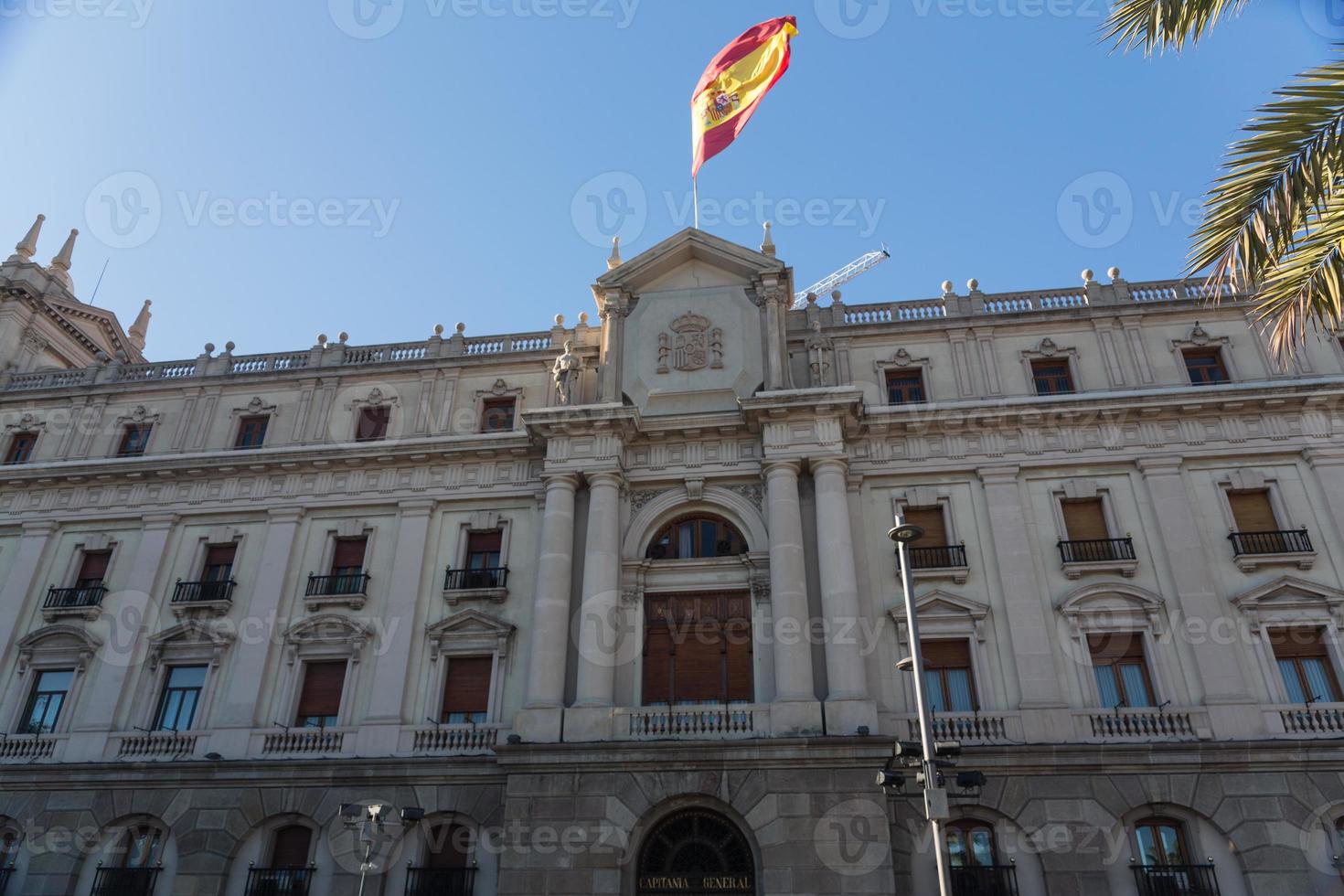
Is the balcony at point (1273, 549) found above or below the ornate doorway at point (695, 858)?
above

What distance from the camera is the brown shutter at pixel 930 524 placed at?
27.1 metres

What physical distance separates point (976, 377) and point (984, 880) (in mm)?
14701

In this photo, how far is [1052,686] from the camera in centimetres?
2403

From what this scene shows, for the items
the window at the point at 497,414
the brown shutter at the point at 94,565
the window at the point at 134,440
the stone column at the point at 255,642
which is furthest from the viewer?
the window at the point at 134,440

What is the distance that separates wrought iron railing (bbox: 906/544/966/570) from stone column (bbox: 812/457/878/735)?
2.03 meters

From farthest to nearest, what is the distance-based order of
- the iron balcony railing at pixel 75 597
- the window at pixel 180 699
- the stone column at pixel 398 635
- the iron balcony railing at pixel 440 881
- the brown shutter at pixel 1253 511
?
1. the iron balcony railing at pixel 75 597
2. the window at pixel 180 699
3. the stone column at pixel 398 635
4. the brown shutter at pixel 1253 511
5. the iron balcony railing at pixel 440 881

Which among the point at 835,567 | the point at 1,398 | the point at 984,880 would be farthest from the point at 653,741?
the point at 1,398

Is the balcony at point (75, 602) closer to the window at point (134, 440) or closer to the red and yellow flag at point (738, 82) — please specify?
the window at point (134, 440)

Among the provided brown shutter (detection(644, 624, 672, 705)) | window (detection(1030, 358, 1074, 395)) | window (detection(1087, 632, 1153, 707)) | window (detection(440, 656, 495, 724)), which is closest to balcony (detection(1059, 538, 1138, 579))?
window (detection(1087, 632, 1153, 707))

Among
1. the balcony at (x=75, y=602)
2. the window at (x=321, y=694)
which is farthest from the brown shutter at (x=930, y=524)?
the balcony at (x=75, y=602)

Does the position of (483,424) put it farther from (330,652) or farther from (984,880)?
(984,880)

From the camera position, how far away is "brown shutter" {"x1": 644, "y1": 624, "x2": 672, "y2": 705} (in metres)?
25.6

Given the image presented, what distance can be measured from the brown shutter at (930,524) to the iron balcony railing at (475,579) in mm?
12171

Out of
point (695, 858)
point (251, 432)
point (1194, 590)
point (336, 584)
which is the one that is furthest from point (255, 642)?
point (1194, 590)
